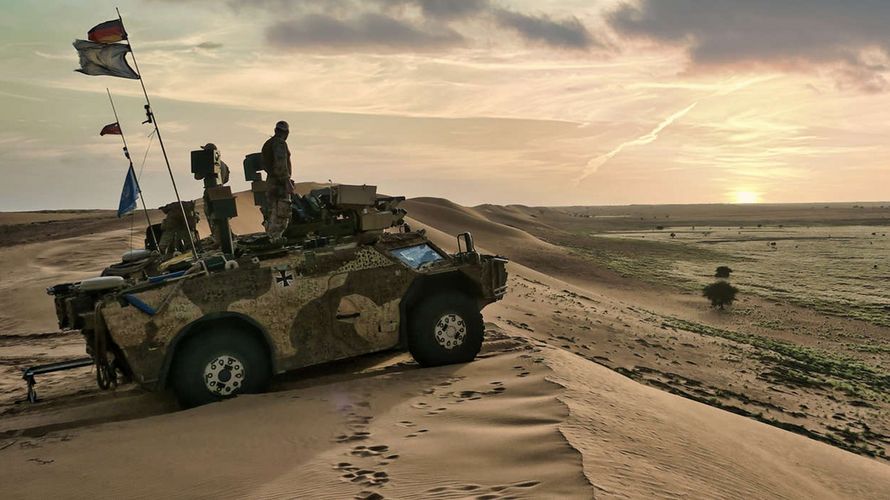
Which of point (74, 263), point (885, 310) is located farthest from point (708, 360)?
point (74, 263)

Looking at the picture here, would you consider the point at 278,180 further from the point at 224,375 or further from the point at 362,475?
the point at 362,475

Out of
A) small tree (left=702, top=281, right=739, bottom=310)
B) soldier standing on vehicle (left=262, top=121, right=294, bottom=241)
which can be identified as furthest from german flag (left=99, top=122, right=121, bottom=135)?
small tree (left=702, top=281, right=739, bottom=310)

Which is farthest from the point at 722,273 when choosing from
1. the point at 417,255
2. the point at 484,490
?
the point at 484,490

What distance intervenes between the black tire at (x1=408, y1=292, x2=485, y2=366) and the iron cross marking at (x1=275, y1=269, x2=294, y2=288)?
1691 millimetres

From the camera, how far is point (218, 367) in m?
6.91

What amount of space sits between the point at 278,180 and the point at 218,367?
281cm

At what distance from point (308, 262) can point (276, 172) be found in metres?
1.74

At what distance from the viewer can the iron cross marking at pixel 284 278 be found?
7266 millimetres

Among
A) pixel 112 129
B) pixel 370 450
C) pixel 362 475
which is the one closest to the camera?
pixel 362 475

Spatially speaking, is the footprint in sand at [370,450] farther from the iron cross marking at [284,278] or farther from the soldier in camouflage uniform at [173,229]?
the soldier in camouflage uniform at [173,229]

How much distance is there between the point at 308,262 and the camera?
7.46 m

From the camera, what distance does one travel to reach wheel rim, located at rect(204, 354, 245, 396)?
22.5 ft

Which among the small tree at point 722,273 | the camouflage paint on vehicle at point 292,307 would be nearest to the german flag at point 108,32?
the camouflage paint on vehicle at point 292,307

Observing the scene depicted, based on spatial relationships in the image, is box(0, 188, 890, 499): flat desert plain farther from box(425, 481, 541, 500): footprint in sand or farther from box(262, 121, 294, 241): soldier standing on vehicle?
box(262, 121, 294, 241): soldier standing on vehicle
